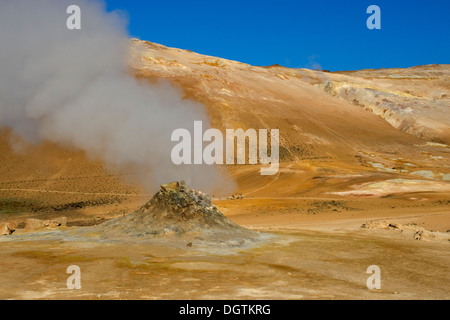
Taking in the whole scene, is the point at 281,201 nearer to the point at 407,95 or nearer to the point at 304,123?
the point at 304,123

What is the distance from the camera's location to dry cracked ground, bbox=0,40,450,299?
→ 943 cm

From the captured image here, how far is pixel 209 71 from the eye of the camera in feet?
259

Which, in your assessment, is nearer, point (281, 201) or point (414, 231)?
point (414, 231)

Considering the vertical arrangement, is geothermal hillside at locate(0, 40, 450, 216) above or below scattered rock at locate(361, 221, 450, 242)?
above

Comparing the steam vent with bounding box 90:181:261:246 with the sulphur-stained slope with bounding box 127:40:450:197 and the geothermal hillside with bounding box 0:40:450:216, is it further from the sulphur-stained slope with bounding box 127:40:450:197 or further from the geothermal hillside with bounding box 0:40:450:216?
the sulphur-stained slope with bounding box 127:40:450:197

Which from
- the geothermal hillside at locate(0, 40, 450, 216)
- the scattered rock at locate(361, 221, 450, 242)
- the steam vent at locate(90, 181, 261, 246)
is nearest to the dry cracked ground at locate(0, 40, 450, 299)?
the scattered rock at locate(361, 221, 450, 242)

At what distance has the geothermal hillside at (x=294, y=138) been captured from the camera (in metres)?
37.5

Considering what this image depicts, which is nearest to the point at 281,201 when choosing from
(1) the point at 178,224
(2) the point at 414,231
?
(2) the point at 414,231

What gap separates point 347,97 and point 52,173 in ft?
197

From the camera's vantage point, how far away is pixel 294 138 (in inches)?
2334

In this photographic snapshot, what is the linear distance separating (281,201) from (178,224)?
1712cm

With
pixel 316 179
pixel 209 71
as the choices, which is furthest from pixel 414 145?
pixel 209 71

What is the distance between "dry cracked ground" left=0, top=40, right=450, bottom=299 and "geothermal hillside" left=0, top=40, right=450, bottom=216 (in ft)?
0.85

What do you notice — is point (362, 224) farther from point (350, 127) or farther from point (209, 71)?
point (209, 71)
